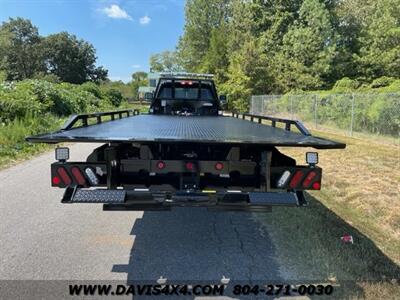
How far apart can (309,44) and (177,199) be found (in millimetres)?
33080

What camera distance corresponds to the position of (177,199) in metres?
3.96

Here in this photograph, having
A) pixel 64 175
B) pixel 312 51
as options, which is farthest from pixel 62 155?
pixel 312 51

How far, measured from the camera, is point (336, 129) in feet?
66.6

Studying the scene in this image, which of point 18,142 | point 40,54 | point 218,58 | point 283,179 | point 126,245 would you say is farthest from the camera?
point 40,54

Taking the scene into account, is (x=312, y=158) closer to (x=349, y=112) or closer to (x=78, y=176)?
(x=78, y=176)

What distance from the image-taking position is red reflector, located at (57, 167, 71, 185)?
3996 mm

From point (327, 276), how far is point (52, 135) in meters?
2.94

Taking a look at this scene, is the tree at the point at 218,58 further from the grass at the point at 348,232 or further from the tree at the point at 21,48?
the tree at the point at 21,48

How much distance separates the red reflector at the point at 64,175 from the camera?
4.00 metres

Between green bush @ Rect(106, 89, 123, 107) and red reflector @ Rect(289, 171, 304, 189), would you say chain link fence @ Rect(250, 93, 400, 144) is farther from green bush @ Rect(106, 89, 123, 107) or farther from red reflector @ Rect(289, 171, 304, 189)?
green bush @ Rect(106, 89, 123, 107)

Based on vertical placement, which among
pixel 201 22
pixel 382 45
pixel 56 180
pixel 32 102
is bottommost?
pixel 56 180

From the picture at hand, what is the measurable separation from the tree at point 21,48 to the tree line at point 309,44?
59.2 metres

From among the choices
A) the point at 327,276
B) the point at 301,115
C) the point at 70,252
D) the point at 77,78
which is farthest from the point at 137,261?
the point at 77,78

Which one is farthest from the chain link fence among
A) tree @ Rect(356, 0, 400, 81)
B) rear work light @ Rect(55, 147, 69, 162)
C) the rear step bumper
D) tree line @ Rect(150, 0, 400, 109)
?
rear work light @ Rect(55, 147, 69, 162)
